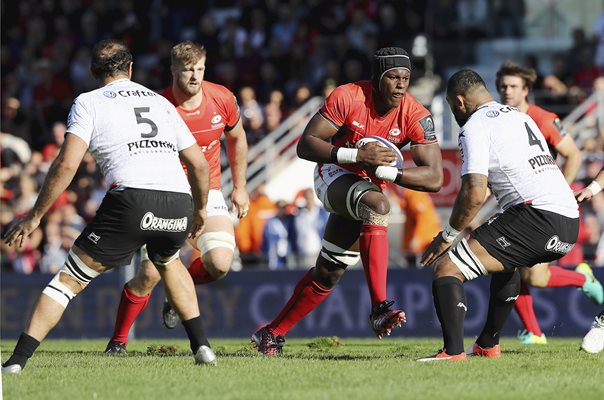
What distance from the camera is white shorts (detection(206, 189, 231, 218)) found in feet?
38.4

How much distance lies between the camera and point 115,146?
8969mm

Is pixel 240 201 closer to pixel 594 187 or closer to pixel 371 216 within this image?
pixel 371 216

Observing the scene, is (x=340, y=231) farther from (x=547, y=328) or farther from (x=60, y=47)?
(x=60, y=47)

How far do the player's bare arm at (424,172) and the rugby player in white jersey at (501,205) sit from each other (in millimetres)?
686

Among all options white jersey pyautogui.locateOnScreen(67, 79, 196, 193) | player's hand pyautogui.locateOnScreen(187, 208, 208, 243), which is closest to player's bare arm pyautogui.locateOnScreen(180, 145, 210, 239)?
white jersey pyautogui.locateOnScreen(67, 79, 196, 193)

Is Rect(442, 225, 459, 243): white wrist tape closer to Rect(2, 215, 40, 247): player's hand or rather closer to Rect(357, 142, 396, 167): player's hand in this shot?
Rect(357, 142, 396, 167): player's hand

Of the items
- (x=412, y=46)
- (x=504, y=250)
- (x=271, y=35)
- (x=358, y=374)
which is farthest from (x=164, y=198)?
(x=271, y=35)

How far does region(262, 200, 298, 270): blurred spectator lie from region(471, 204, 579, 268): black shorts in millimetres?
9852

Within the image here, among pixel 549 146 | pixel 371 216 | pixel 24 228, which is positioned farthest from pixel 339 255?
pixel 24 228

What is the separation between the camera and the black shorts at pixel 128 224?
8891 millimetres

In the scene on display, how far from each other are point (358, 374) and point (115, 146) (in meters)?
2.47

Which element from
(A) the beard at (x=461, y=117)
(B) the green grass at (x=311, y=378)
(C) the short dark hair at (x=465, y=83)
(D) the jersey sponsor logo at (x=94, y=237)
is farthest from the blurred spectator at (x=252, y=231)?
(D) the jersey sponsor logo at (x=94, y=237)

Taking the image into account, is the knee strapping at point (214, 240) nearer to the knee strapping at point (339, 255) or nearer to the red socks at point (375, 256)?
the knee strapping at point (339, 255)

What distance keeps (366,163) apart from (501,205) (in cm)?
119
